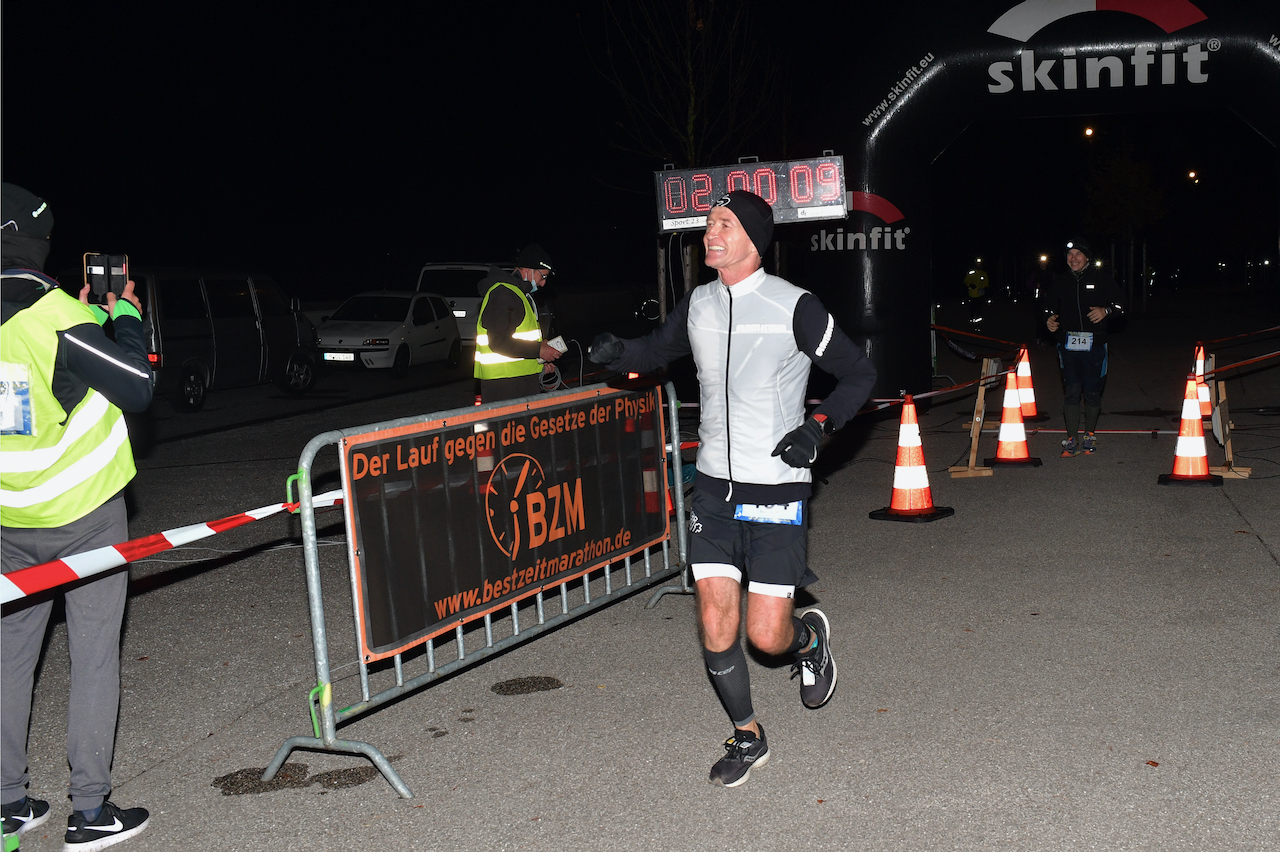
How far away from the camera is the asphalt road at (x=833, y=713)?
3.99 metres

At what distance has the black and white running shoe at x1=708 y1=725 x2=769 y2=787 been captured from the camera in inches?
168

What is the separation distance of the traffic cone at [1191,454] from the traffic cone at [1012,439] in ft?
4.36

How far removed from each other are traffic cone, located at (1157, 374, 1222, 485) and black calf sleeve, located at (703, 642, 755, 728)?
6.51 meters

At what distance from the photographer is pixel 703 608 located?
4395mm

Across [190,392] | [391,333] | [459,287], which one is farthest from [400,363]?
[190,392]

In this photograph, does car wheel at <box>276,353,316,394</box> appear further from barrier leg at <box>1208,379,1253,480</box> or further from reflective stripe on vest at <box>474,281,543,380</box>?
barrier leg at <box>1208,379,1253,480</box>

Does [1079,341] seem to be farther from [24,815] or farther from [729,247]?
[24,815]

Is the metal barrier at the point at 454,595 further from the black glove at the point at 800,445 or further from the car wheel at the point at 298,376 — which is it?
the car wheel at the point at 298,376

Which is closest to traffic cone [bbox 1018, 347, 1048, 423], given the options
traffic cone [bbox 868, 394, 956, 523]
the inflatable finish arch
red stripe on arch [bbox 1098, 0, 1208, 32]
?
the inflatable finish arch

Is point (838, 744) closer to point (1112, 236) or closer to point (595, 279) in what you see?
point (1112, 236)

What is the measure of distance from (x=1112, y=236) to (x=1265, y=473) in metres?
49.7

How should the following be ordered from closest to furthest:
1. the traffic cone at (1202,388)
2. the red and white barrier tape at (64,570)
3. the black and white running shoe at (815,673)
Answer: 1. the red and white barrier tape at (64,570)
2. the black and white running shoe at (815,673)
3. the traffic cone at (1202,388)

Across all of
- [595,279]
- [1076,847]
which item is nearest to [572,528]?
[1076,847]

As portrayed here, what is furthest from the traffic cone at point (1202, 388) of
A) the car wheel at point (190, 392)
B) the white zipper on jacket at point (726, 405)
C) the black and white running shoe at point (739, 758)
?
the car wheel at point (190, 392)
